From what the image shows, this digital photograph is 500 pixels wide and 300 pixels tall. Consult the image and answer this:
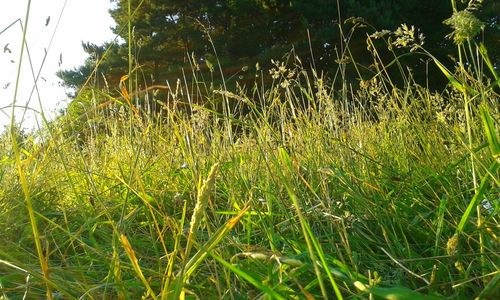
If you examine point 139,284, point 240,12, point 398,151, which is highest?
point 240,12

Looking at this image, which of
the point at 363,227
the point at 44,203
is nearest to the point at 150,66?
the point at 44,203

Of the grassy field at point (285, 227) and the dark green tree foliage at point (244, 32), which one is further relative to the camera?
the dark green tree foliage at point (244, 32)

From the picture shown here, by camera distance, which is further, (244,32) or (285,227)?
(244,32)

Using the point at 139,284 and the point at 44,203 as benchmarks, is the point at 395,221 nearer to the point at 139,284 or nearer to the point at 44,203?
the point at 139,284

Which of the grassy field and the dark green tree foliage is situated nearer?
the grassy field

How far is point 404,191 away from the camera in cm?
155

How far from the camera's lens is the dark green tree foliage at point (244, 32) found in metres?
11.9

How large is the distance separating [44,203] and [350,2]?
10027mm

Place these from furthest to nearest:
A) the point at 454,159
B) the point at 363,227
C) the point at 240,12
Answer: the point at 240,12
the point at 454,159
the point at 363,227

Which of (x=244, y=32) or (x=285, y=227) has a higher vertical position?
(x=244, y=32)

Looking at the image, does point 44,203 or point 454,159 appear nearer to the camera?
point 454,159

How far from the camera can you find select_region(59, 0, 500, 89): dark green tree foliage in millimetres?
11867

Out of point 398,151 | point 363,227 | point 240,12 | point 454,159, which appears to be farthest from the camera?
point 240,12

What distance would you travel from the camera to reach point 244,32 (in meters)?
13.4
